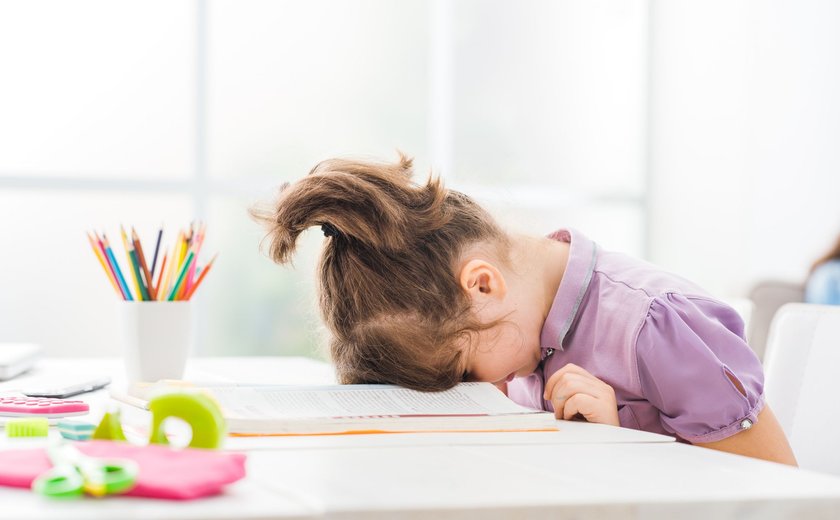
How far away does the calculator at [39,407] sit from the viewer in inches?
30.6

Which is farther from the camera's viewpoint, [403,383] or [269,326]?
[269,326]

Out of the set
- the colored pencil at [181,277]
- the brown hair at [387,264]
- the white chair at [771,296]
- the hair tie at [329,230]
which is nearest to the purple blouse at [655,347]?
the brown hair at [387,264]

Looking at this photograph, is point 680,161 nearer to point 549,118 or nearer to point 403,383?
point 549,118

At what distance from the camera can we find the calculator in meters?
0.78

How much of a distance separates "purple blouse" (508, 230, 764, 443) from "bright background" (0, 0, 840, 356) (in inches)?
73.8

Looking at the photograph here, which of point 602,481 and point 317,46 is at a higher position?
point 317,46

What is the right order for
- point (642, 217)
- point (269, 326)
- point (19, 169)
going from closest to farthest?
point (19, 169)
point (269, 326)
point (642, 217)

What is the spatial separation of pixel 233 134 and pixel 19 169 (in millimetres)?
692

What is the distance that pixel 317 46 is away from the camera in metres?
3.25

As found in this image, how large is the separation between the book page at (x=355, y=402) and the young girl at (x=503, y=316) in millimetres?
53

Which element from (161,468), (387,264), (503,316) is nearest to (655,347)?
(503,316)

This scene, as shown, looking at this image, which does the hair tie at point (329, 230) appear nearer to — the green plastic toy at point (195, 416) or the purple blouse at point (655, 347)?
the purple blouse at point (655, 347)

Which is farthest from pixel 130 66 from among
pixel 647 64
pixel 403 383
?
pixel 403 383

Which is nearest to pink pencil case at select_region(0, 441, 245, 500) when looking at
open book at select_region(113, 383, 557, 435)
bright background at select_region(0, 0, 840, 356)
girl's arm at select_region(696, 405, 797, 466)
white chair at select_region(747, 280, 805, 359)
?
open book at select_region(113, 383, 557, 435)
